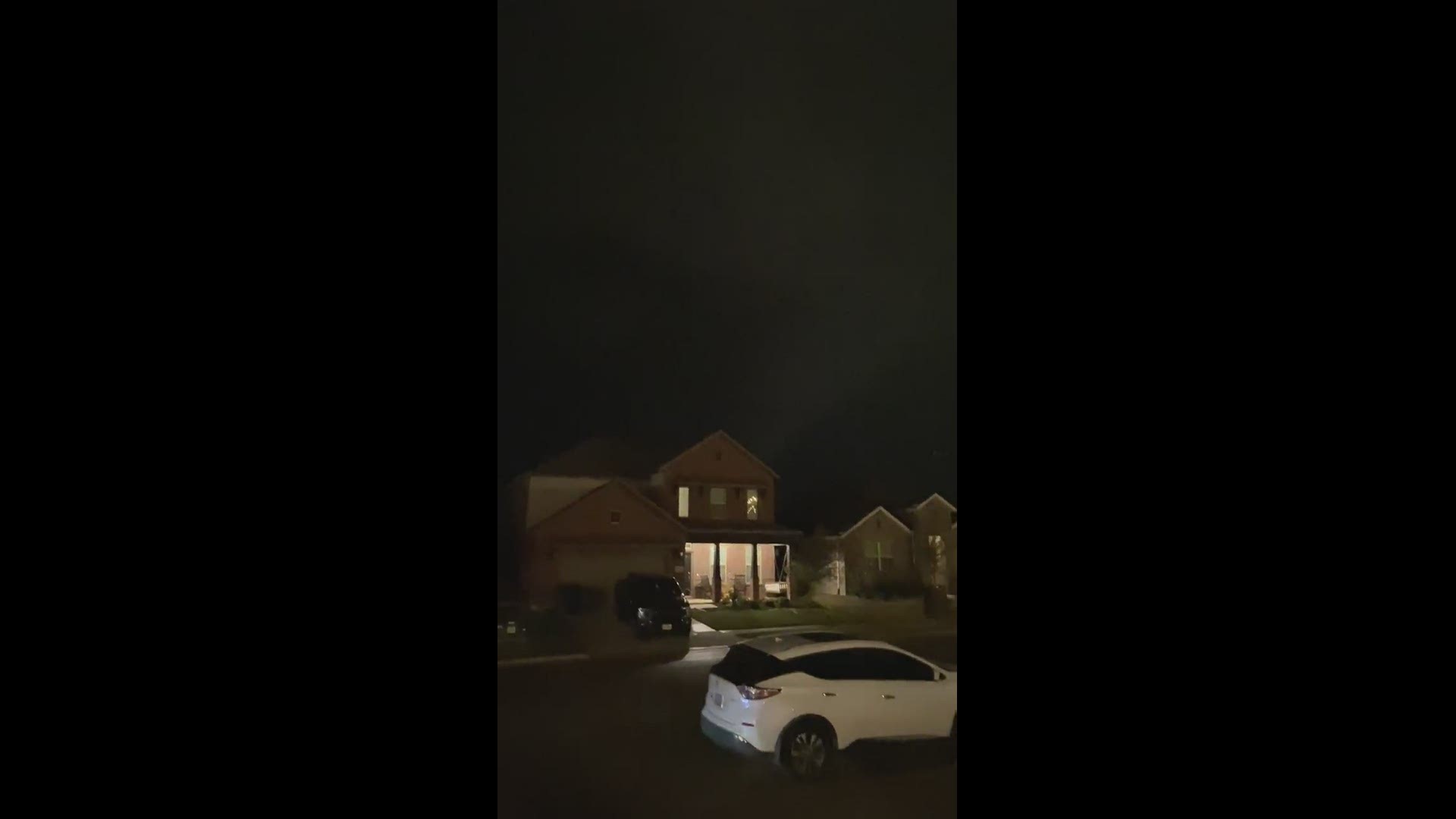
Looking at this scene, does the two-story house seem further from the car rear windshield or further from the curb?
the curb

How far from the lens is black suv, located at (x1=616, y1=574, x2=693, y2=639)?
6.97ft

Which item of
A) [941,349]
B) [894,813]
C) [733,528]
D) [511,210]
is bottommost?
[894,813]

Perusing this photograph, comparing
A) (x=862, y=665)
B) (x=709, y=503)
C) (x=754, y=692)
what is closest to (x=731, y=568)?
(x=709, y=503)

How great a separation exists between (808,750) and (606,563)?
61 centimetres

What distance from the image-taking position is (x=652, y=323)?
7.04ft

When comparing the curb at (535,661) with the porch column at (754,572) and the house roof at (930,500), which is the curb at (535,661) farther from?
the house roof at (930,500)

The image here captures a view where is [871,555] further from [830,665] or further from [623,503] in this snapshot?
[623,503]

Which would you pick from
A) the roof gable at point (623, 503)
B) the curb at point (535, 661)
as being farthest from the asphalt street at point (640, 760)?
the roof gable at point (623, 503)

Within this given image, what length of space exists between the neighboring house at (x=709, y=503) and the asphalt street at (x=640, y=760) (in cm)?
18

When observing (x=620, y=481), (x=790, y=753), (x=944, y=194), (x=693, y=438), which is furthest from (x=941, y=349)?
(x=790, y=753)

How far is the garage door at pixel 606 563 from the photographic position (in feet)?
6.88

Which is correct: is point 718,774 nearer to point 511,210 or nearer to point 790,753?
point 790,753

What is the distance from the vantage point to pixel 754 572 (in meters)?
2.16

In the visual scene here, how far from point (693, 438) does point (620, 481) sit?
0.19 m
